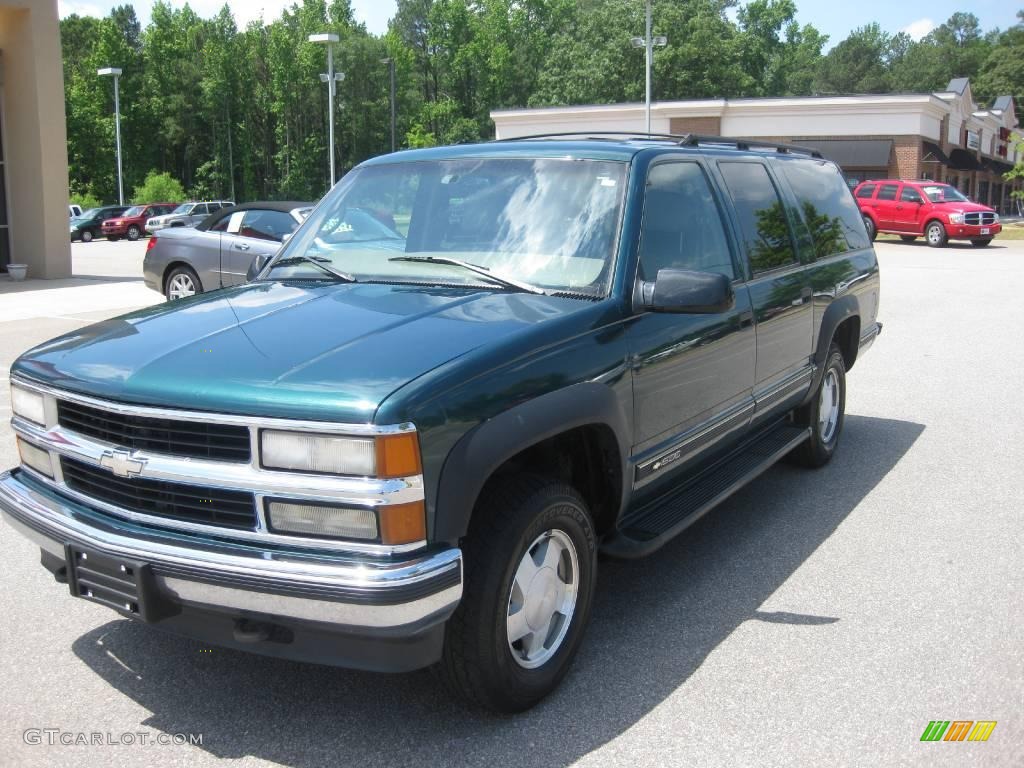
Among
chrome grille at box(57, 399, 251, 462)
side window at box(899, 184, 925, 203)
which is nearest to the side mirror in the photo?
chrome grille at box(57, 399, 251, 462)

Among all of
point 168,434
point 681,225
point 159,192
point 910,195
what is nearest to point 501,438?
point 168,434

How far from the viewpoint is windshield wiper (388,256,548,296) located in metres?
4.00

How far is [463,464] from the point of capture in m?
3.08

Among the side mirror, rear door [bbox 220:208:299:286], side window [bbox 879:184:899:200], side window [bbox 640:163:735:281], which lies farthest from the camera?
side window [bbox 879:184:899:200]

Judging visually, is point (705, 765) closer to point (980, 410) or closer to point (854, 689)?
point (854, 689)

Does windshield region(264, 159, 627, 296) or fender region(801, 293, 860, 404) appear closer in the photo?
windshield region(264, 159, 627, 296)

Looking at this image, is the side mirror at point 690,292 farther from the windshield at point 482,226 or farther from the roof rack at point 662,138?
→ the roof rack at point 662,138

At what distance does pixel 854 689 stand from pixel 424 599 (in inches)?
68.3

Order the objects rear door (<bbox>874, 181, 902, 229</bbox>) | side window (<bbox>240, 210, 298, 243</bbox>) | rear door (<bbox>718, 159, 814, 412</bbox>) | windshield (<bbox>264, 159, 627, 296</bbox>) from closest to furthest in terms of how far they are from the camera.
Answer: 1. windshield (<bbox>264, 159, 627, 296</bbox>)
2. rear door (<bbox>718, 159, 814, 412</bbox>)
3. side window (<bbox>240, 210, 298, 243</bbox>)
4. rear door (<bbox>874, 181, 902, 229</bbox>)

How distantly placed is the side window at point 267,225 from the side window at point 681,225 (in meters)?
9.75

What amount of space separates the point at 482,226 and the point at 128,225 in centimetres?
4312

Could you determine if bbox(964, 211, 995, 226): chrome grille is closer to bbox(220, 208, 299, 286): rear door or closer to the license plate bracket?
bbox(220, 208, 299, 286): rear door

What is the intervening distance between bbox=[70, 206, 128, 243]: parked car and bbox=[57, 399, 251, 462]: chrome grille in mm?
43218

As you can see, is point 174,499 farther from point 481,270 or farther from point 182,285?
point 182,285
